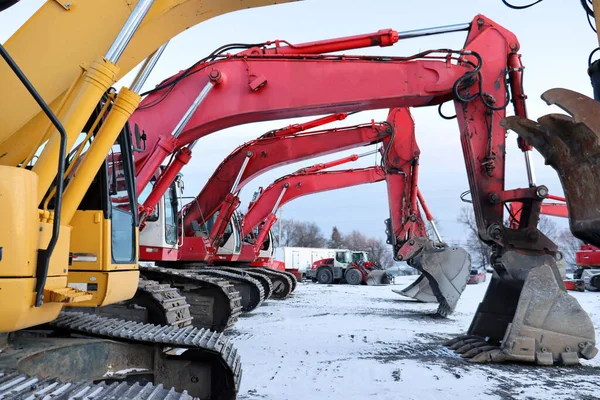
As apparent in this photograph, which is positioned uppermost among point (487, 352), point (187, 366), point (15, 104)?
point (15, 104)

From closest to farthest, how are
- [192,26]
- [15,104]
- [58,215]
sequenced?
[58,215] < [15,104] < [192,26]

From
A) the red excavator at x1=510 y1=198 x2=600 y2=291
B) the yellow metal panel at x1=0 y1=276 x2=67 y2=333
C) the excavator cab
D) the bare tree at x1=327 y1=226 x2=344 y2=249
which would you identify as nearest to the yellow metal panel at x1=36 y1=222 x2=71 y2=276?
the yellow metal panel at x1=0 y1=276 x2=67 y2=333

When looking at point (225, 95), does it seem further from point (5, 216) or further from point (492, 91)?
point (5, 216)

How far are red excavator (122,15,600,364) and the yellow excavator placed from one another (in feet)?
10.2

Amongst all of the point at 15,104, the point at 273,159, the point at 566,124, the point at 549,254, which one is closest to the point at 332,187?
the point at 273,159

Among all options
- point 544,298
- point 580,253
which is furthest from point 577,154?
point 580,253

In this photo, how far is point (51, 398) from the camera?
2.04 m

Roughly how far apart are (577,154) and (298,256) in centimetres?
4653

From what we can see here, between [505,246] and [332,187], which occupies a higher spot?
[332,187]

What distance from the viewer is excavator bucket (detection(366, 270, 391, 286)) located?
26516 mm

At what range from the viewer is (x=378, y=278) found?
1046 inches

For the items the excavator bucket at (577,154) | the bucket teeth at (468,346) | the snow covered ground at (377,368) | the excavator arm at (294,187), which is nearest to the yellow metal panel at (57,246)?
the snow covered ground at (377,368)

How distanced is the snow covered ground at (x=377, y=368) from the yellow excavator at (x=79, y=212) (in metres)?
1.38

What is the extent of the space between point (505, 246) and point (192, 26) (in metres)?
4.83
